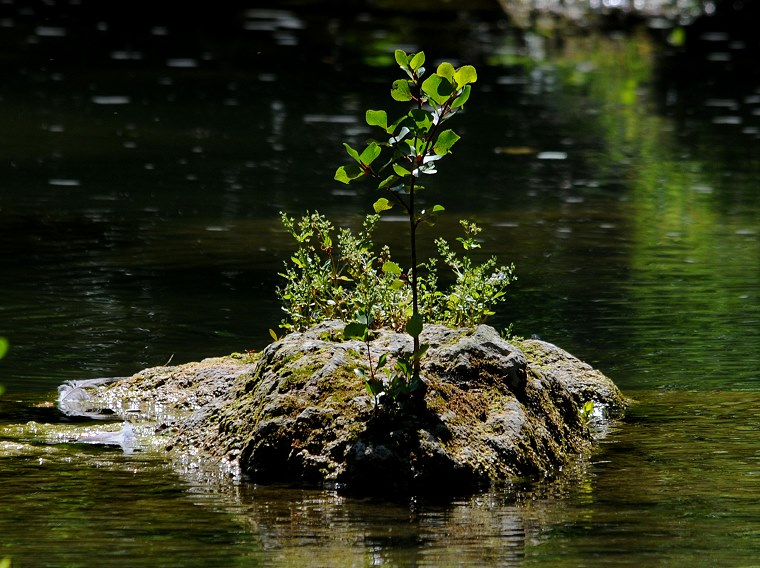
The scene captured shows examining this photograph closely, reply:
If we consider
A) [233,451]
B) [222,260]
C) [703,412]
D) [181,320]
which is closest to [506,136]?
[222,260]

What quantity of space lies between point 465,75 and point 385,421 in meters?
1.25

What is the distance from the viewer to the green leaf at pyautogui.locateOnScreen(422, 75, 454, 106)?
5250 mm

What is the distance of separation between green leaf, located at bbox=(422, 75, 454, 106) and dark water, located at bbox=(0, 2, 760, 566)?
1421 mm

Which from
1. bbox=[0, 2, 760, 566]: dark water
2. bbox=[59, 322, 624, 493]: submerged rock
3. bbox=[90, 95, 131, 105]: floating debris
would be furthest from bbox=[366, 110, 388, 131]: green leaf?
bbox=[90, 95, 131, 105]: floating debris

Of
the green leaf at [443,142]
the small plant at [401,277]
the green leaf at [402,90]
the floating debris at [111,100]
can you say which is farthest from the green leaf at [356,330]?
the floating debris at [111,100]

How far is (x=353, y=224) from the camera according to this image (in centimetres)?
1153

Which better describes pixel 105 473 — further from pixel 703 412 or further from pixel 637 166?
pixel 637 166

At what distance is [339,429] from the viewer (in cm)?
514

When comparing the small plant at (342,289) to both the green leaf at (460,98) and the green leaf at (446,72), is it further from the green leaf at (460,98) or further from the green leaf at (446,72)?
the green leaf at (446,72)

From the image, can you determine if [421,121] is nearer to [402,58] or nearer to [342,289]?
[402,58]

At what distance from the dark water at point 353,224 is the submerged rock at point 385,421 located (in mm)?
156

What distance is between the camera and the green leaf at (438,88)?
17.2 feet

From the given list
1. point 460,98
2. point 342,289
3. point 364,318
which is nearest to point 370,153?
point 460,98

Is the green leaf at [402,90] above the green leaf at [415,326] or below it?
above
